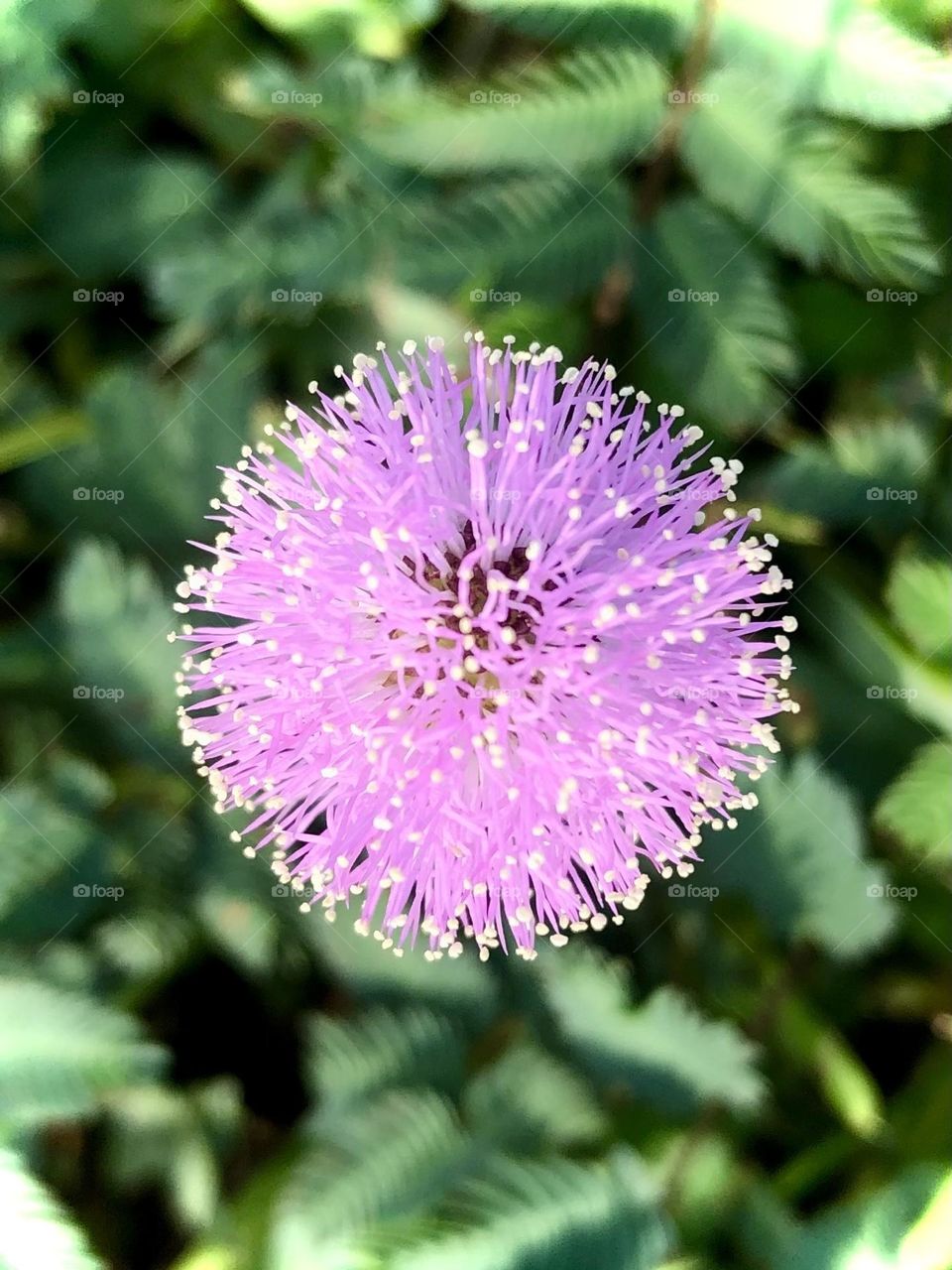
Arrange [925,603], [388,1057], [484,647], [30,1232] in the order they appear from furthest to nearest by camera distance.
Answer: [388,1057], [925,603], [30,1232], [484,647]

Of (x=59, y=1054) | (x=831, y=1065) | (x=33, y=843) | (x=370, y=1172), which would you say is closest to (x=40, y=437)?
(x=33, y=843)

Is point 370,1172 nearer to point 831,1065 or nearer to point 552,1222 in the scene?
point 552,1222

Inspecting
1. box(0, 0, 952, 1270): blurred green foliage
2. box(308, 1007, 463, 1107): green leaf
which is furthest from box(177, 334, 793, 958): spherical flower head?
box(308, 1007, 463, 1107): green leaf

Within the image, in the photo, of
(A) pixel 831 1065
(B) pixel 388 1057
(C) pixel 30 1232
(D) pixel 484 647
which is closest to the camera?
(D) pixel 484 647

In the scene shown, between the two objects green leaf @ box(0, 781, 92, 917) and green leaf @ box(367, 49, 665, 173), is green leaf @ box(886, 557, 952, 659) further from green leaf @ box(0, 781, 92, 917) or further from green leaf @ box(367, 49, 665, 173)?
green leaf @ box(0, 781, 92, 917)

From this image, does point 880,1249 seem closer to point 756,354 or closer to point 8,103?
point 756,354

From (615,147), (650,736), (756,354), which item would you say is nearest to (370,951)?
(650,736)
